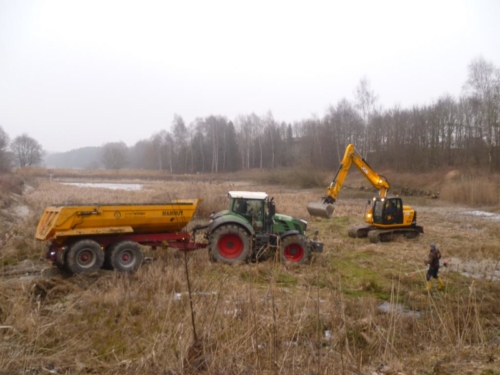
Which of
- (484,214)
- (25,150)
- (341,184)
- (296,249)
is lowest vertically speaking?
(484,214)

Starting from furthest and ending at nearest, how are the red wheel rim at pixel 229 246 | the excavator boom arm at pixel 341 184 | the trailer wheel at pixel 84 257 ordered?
the excavator boom arm at pixel 341 184 < the red wheel rim at pixel 229 246 < the trailer wheel at pixel 84 257

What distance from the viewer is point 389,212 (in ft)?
45.9

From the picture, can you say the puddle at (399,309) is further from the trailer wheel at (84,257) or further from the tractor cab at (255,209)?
the trailer wheel at (84,257)

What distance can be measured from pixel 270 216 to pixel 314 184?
3003cm

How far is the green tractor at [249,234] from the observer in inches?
375

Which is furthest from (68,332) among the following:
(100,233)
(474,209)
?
(474,209)

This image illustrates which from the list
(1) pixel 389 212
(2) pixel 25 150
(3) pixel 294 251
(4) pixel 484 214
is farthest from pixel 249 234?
(2) pixel 25 150

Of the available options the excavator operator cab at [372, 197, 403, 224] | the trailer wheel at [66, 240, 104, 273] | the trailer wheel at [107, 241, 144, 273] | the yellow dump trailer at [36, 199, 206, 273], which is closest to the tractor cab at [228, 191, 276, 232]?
the yellow dump trailer at [36, 199, 206, 273]

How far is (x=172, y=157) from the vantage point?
243 ft

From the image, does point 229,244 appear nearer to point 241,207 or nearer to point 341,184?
point 241,207

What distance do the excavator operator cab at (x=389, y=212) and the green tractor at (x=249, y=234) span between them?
485 cm

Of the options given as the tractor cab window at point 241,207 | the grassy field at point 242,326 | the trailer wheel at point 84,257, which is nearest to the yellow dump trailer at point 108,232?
the trailer wheel at point 84,257

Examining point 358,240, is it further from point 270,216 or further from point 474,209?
point 474,209

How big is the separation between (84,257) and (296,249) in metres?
4.82
